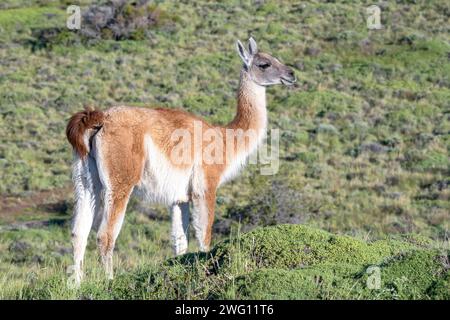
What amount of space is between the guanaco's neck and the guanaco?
0.46 ft

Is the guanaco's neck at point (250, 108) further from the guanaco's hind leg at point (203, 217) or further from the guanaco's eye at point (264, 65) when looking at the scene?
the guanaco's hind leg at point (203, 217)

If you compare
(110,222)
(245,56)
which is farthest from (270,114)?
(110,222)

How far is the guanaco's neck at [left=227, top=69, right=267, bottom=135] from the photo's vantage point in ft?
33.9

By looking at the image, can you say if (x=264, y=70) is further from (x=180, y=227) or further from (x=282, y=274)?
(x=282, y=274)

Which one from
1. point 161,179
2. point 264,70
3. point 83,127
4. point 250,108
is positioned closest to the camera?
point 83,127

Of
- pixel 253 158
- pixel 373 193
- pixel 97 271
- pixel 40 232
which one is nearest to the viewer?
pixel 97 271

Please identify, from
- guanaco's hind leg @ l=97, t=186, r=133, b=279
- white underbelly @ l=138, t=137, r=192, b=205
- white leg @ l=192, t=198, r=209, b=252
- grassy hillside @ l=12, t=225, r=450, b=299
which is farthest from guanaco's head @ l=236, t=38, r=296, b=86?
grassy hillside @ l=12, t=225, r=450, b=299

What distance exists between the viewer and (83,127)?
8.66 m

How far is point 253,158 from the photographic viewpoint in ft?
34.4

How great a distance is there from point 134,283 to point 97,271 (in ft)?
5.26

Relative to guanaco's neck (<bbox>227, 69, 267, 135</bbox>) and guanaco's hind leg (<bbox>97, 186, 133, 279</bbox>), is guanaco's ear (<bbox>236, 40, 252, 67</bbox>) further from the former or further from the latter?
guanaco's hind leg (<bbox>97, 186, 133, 279</bbox>)

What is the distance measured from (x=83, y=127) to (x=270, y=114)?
22.0 m

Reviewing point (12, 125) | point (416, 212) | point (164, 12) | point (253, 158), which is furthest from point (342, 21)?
point (253, 158)
